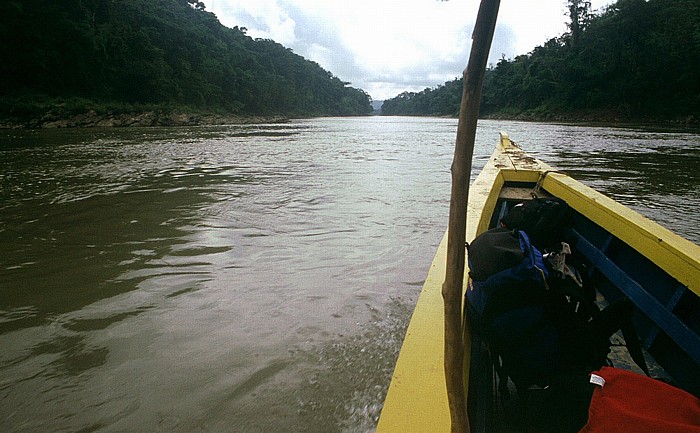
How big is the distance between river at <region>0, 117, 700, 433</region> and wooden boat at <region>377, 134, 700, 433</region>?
66cm

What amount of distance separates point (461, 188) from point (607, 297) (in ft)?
7.48

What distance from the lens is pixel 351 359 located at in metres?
1.84

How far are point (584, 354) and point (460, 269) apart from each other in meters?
0.98

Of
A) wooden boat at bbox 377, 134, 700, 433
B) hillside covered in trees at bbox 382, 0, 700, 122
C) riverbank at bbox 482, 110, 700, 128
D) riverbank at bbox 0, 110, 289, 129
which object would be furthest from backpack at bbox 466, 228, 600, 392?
hillside covered in trees at bbox 382, 0, 700, 122

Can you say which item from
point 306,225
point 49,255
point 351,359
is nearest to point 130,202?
point 49,255

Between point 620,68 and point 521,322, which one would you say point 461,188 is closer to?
point 521,322

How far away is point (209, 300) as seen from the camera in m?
2.31

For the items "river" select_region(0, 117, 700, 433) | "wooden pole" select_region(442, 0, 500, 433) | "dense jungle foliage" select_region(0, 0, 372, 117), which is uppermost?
"dense jungle foliage" select_region(0, 0, 372, 117)

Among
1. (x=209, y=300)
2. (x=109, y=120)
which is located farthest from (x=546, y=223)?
(x=109, y=120)

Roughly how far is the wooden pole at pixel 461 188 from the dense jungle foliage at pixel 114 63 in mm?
28299

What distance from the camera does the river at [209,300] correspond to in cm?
154

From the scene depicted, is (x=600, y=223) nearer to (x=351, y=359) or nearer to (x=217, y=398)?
(x=351, y=359)

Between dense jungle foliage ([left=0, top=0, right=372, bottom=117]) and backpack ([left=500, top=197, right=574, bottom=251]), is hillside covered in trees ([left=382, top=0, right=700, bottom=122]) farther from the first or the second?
dense jungle foliage ([left=0, top=0, right=372, bottom=117])

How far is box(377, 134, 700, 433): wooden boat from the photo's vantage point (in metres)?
0.82
